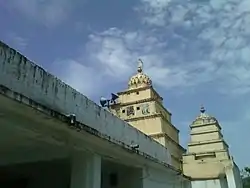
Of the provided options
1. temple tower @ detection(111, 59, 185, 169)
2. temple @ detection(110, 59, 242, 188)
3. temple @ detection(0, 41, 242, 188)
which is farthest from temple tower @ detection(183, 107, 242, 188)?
temple @ detection(0, 41, 242, 188)

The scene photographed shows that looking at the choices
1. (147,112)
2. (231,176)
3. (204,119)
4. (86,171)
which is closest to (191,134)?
(204,119)

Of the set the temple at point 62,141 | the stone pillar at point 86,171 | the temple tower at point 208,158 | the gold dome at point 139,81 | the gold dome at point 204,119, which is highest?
the gold dome at point 139,81

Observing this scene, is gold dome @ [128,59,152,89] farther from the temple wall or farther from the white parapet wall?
the white parapet wall

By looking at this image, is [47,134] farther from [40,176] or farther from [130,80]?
[130,80]

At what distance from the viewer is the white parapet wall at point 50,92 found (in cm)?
681

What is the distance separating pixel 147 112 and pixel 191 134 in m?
5.02

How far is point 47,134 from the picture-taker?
301 inches

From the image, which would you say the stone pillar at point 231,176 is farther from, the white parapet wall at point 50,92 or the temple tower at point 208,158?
the white parapet wall at point 50,92

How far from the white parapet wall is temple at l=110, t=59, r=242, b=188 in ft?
36.3

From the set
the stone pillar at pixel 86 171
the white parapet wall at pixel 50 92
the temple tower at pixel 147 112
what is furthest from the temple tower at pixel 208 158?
the stone pillar at pixel 86 171

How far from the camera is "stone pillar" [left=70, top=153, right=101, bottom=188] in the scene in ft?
27.8

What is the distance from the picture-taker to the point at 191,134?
2722 centimetres

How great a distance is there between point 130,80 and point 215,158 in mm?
13991

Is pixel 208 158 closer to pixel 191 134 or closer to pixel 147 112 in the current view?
pixel 191 134
